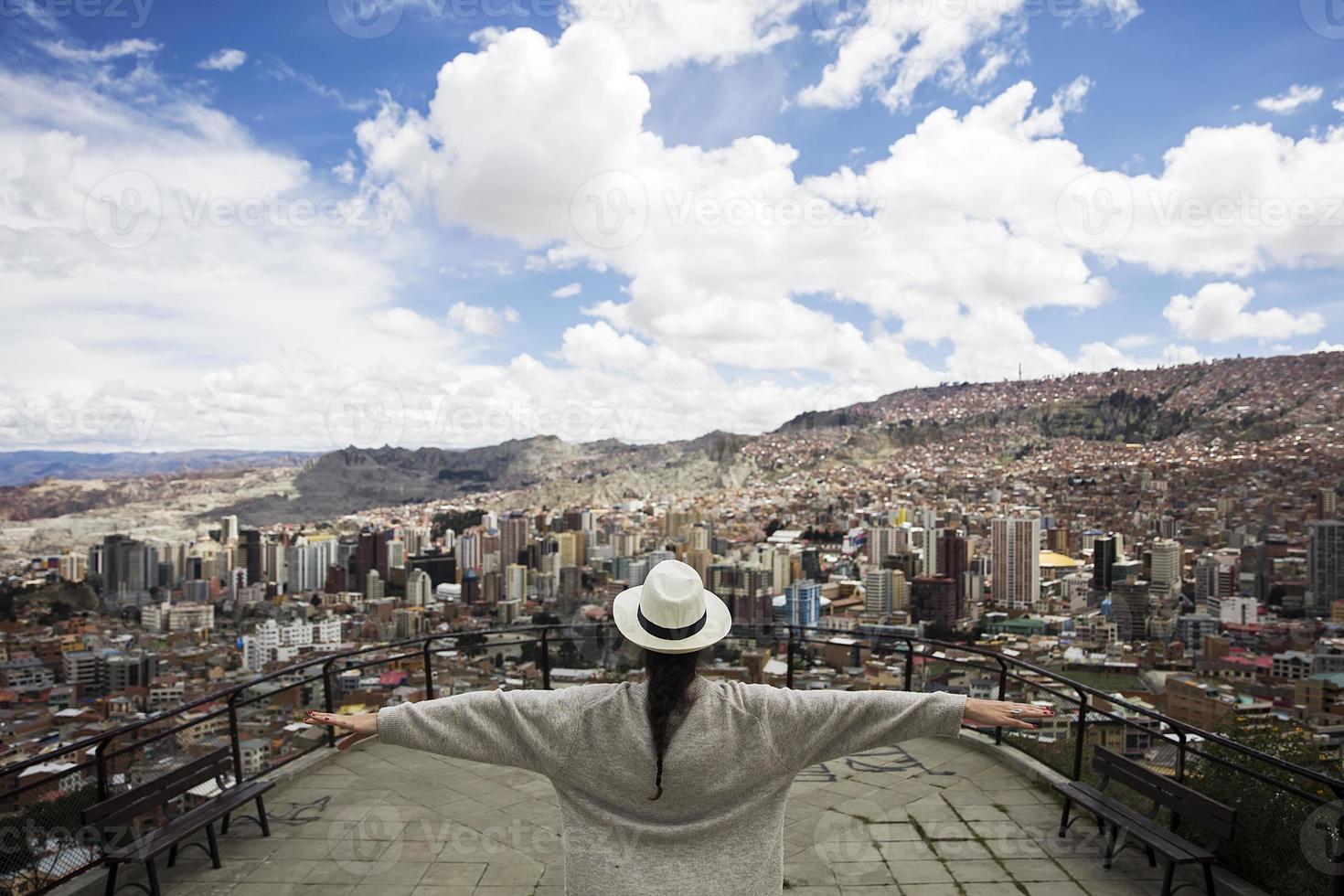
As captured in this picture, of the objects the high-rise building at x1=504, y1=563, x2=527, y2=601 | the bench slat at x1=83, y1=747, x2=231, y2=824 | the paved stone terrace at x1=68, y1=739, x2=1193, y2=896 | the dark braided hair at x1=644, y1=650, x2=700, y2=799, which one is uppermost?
the dark braided hair at x1=644, y1=650, x2=700, y2=799

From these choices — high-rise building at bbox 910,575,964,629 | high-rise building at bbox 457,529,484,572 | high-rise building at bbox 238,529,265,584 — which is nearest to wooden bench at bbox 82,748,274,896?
high-rise building at bbox 910,575,964,629

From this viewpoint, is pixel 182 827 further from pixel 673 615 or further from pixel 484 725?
pixel 673 615

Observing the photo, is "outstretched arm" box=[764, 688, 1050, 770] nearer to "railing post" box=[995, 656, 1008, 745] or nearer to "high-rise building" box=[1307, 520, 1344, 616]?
"railing post" box=[995, 656, 1008, 745]

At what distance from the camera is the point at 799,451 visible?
69938mm

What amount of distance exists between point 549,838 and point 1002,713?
273 cm

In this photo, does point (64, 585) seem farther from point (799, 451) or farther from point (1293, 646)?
point (799, 451)

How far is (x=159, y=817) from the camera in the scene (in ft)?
10.7

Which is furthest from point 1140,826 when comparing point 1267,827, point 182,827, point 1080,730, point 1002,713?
point 182,827

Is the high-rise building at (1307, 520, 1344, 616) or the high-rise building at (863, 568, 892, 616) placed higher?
the high-rise building at (1307, 520, 1344, 616)

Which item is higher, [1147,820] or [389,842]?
[1147,820]

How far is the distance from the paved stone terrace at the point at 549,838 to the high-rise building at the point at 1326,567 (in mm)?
24177

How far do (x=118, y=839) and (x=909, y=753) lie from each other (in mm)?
4073

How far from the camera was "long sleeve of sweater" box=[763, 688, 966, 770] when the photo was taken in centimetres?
158

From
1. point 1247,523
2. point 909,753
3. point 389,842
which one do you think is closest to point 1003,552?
point 1247,523
